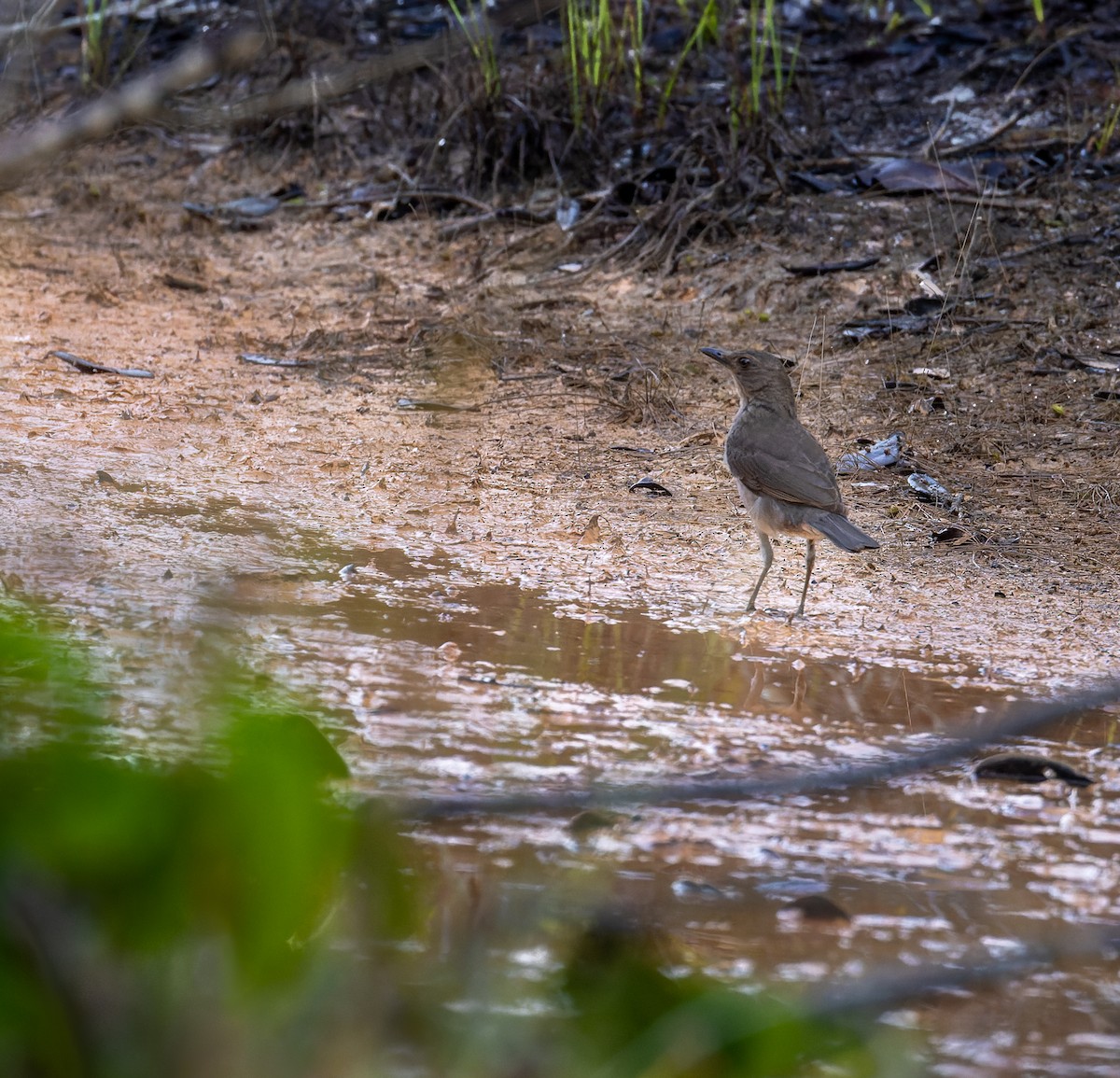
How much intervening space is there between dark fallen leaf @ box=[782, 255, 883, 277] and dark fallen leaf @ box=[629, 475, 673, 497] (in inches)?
98.6

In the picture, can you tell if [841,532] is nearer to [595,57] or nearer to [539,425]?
[539,425]

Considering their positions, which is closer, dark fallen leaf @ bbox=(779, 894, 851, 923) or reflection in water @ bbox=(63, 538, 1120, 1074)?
reflection in water @ bbox=(63, 538, 1120, 1074)

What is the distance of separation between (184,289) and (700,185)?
3023 mm

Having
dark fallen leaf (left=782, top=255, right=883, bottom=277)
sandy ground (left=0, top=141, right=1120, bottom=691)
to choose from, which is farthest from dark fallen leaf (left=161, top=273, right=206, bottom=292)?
dark fallen leaf (left=782, top=255, right=883, bottom=277)

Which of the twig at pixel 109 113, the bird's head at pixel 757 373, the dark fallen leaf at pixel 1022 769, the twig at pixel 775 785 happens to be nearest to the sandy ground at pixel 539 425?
the bird's head at pixel 757 373

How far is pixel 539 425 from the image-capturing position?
6.43 metres

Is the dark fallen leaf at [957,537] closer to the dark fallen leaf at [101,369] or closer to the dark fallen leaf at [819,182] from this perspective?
the dark fallen leaf at [101,369]

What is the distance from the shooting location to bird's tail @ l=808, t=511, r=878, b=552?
4781 millimetres

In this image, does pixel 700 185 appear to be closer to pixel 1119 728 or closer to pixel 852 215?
pixel 852 215

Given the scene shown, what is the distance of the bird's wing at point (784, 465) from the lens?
16.5ft

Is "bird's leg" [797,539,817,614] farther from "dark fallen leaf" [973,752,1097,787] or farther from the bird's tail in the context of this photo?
"dark fallen leaf" [973,752,1097,787]

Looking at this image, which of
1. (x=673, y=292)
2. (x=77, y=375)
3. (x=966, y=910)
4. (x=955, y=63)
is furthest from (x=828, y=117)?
(x=966, y=910)

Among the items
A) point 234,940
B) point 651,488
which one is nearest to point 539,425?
point 651,488

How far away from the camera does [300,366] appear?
696 cm
